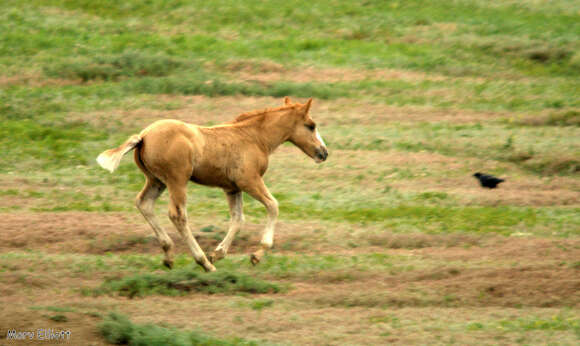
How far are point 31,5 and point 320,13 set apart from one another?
946 centimetres

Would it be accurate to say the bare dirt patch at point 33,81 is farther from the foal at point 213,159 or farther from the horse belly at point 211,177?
the horse belly at point 211,177

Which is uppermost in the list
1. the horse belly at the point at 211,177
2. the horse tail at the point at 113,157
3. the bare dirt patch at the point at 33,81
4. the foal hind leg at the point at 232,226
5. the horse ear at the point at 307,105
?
the horse ear at the point at 307,105

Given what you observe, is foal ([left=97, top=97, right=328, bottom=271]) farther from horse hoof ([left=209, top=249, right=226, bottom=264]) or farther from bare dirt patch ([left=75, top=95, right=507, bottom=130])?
bare dirt patch ([left=75, top=95, right=507, bottom=130])

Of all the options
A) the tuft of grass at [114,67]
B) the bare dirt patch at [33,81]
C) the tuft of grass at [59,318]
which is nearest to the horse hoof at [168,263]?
the tuft of grass at [59,318]

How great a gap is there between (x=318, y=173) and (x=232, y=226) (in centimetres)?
554

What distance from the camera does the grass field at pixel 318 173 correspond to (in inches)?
351

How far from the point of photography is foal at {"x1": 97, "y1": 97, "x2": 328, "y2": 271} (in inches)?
391

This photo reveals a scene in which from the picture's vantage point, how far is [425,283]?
996 centimetres

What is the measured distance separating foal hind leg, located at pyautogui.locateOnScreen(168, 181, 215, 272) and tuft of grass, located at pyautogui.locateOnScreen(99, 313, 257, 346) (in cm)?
221

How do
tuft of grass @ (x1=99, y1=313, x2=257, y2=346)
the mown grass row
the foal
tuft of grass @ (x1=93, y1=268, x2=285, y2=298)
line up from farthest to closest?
the mown grass row
the foal
tuft of grass @ (x1=93, y1=268, x2=285, y2=298)
tuft of grass @ (x1=99, y1=313, x2=257, y2=346)

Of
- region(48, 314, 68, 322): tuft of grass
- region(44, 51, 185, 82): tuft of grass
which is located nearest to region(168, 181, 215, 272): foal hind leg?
region(48, 314, 68, 322): tuft of grass

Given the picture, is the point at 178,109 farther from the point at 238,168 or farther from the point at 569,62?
the point at 569,62

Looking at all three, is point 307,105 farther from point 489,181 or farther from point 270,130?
point 489,181

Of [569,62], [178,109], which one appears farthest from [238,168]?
[569,62]
